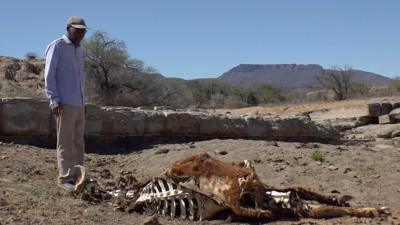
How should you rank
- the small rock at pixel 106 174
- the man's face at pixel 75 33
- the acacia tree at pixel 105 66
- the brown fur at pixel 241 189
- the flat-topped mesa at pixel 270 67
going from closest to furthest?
the brown fur at pixel 241 189, the man's face at pixel 75 33, the small rock at pixel 106 174, the acacia tree at pixel 105 66, the flat-topped mesa at pixel 270 67

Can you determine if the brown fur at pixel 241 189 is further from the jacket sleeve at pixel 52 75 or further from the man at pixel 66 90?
the jacket sleeve at pixel 52 75

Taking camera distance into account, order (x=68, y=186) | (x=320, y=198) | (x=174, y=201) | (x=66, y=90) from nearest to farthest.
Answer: (x=174, y=201)
(x=320, y=198)
(x=68, y=186)
(x=66, y=90)

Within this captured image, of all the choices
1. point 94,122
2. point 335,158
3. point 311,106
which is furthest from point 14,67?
point 335,158

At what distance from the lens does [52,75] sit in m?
6.02

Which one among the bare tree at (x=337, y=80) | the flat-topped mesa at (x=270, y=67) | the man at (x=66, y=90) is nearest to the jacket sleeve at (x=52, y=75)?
the man at (x=66, y=90)

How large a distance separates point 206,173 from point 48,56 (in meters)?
2.36

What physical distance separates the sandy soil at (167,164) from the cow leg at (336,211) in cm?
7

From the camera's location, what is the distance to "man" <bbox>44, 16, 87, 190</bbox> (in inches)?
237

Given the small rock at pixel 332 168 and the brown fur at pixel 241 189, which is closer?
the brown fur at pixel 241 189

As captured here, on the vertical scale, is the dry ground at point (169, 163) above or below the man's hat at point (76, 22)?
below

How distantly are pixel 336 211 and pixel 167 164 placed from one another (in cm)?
335

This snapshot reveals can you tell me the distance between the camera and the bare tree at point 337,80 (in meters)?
38.8

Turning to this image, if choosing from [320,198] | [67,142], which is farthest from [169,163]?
[320,198]

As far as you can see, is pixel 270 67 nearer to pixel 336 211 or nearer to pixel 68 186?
pixel 68 186
